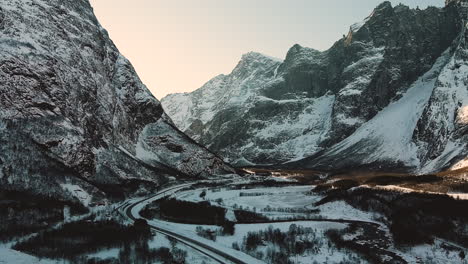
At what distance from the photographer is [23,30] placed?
13525cm

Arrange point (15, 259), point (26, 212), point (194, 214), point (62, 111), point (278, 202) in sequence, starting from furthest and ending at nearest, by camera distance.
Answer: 1. point (62, 111)
2. point (278, 202)
3. point (194, 214)
4. point (26, 212)
5. point (15, 259)

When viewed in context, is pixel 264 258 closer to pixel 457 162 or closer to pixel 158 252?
pixel 158 252

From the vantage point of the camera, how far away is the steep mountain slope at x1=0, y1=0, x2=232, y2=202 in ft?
356

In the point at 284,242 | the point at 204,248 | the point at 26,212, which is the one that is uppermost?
the point at 26,212

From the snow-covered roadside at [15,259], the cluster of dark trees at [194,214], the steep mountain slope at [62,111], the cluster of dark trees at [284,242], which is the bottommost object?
the cluster of dark trees at [284,242]

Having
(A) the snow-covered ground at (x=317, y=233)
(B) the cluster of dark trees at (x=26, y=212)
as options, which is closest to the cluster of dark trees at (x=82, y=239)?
(B) the cluster of dark trees at (x=26, y=212)

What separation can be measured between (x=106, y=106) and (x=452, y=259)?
5053 inches

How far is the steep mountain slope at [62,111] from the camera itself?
108500 mm

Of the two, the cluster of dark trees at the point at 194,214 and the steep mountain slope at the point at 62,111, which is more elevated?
the steep mountain slope at the point at 62,111

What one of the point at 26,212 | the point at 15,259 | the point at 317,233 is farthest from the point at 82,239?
the point at 317,233

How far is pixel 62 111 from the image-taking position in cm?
12588

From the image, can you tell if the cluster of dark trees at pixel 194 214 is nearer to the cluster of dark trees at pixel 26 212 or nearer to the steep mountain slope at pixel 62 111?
the cluster of dark trees at pixel 26 212

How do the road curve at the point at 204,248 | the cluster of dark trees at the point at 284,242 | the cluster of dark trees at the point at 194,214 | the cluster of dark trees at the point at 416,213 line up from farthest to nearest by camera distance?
the cluster of dark trees at the point at 194,214
the cluster of dark trees at the point at 416,213
the cluster of dark trees at the point at 284,242
the road curve at the point at 204,248

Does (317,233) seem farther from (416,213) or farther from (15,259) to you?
(15,259)
